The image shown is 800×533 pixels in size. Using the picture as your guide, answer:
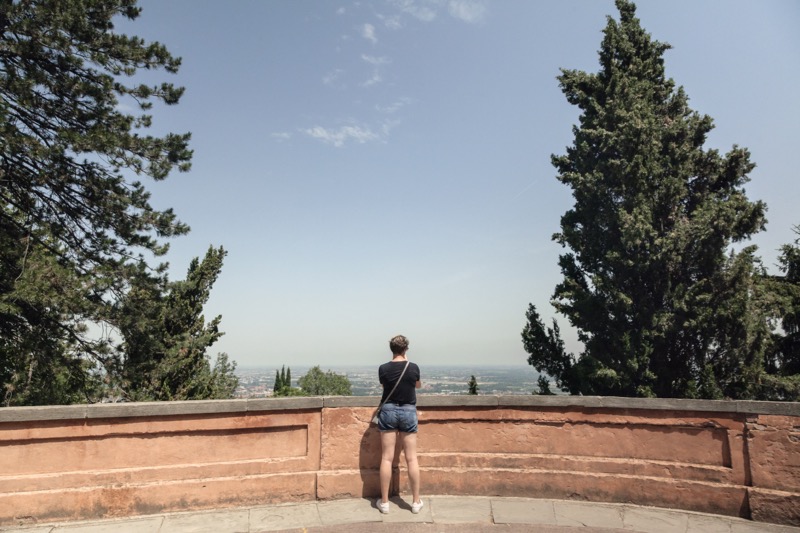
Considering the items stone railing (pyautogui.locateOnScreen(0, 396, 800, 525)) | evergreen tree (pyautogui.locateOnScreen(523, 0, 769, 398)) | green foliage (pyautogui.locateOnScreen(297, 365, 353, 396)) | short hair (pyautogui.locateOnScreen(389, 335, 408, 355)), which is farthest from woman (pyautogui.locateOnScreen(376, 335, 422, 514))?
green foliage (pyautogui.locateOnScreen(297, 365, 353, 396))

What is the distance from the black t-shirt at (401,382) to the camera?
492 cm

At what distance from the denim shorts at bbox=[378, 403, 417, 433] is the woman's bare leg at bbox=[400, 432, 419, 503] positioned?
2.8 inches

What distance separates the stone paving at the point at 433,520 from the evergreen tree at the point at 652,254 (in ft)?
51.4

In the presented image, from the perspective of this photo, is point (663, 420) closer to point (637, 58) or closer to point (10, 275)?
point (10, 275)

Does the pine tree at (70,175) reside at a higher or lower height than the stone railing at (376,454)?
higher

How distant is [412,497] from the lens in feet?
16.5

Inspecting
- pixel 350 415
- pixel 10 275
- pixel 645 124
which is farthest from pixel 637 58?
pixel 10 275

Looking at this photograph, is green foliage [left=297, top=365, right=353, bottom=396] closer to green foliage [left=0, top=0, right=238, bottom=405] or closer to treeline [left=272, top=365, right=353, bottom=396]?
treeline [left=272, top=365, right=353, bottom=396]

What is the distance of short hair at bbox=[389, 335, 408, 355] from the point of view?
16.7 feet

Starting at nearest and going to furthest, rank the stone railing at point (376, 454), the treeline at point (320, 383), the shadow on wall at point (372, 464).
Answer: the stone railing at point (376, 454) → the shadow on wall at point (372, 464) → the treeline at point (320, 383)

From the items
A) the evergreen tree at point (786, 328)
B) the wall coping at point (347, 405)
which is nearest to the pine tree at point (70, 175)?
the wall coping at point (347, 405)

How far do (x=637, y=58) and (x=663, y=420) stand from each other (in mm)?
24153

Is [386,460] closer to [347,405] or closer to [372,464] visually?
[372,464]

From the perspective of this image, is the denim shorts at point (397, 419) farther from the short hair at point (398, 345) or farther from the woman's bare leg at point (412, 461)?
the short hair at point (398, 345)
